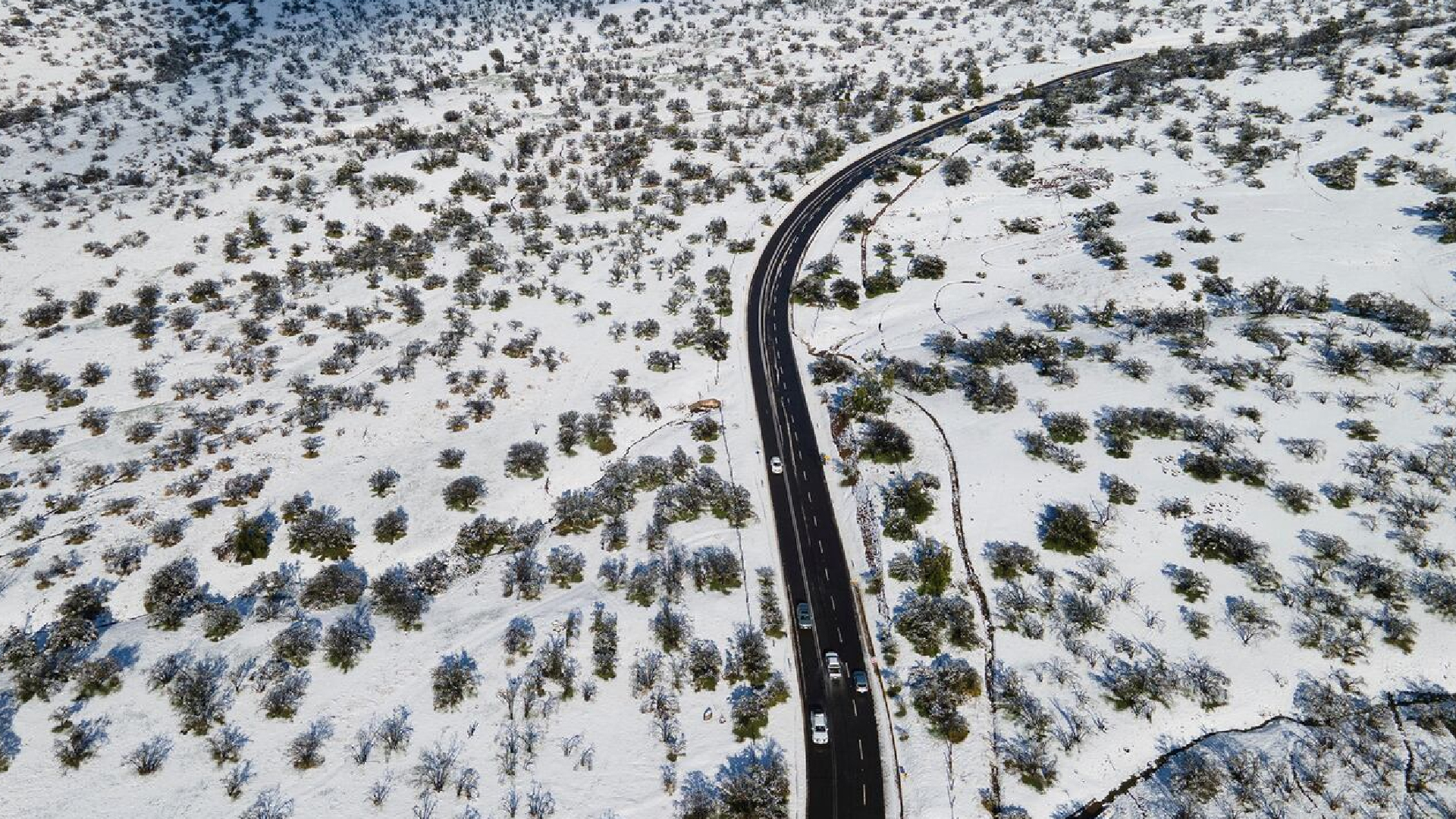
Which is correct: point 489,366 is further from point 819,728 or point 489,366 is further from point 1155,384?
point 1155,384

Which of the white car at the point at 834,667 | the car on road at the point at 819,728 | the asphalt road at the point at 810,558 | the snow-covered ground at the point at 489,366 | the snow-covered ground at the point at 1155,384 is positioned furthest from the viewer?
the white car at the point at 834,667

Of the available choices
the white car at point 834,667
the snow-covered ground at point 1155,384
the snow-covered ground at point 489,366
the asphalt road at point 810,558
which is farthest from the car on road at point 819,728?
the snow-covered ground at point 1155,384

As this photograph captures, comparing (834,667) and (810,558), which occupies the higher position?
(810,558)

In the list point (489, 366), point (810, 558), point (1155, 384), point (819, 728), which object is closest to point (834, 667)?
point (819, 728)

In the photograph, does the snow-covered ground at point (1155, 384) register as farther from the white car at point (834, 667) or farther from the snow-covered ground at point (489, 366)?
the white car at point (834, 667)

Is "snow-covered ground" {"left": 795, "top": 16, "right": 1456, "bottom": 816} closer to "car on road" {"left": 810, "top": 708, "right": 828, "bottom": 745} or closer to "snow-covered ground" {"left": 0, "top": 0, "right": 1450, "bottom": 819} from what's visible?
"snow-covered ground" {"left": 0, "top": 0, "right": 1450, "bottom": 819}

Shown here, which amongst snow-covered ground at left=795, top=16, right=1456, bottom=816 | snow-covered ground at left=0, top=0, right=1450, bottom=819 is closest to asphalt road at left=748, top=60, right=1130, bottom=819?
snow-covered ground at left=0, top=0, right=1450, bottom=819
